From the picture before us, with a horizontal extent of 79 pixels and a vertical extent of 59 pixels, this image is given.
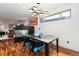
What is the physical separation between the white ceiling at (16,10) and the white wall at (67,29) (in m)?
0.15

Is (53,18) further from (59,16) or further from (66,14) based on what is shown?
(66,14)

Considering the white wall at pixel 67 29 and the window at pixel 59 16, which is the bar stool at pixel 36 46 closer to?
the white wall at pixel 67 29

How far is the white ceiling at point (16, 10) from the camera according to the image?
1794 mm

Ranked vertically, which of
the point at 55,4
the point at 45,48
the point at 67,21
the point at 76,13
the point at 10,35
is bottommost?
the point at 45,48

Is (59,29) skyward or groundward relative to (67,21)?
groundward

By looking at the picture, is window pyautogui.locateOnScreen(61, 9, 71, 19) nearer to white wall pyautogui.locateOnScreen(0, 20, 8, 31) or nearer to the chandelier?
the chandelier

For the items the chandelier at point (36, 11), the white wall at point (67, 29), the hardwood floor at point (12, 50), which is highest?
the chandelier at point (36, 11)

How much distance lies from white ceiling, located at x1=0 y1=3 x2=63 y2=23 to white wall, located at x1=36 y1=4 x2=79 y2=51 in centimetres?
15

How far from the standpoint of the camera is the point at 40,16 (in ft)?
6.18

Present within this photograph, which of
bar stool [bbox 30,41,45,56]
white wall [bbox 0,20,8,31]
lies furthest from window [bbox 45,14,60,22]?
white wall [bbox 0,20,8,31]

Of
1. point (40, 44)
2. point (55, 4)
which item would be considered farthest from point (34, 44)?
point (55, 4)

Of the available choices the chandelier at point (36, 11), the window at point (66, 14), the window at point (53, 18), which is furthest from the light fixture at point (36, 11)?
the window at point (66, 14)

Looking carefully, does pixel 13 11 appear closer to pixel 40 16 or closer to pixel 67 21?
pixel 40 16

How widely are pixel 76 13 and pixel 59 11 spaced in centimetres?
27
